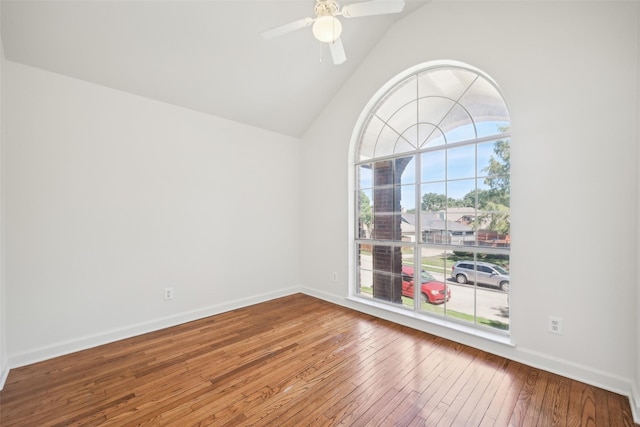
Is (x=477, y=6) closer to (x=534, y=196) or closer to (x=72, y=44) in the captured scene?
(x=534, y=196)

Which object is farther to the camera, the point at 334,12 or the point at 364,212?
the point at 364,212

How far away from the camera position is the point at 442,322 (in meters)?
2.80

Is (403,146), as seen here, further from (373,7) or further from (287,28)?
(287,28)

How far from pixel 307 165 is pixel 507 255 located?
282cm

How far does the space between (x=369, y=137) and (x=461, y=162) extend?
4.10 ft

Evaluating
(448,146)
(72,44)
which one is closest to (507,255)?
(448,146)

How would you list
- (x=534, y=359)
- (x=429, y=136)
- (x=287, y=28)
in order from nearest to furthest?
(x=287, y=28), (x=534, y=359), (x=429, y=136)

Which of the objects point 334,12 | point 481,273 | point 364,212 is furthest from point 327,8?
point 481,273

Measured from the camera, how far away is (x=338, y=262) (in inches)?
149

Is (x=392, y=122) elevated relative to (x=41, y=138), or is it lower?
elevated

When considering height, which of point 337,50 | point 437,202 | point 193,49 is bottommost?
point 437,202

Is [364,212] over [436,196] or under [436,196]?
under

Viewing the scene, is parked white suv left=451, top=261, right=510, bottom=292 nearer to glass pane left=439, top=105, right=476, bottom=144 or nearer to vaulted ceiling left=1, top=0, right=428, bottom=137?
glass pane left=439, top=105, right=476, bottom=144

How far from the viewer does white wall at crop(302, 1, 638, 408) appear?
1897mm
